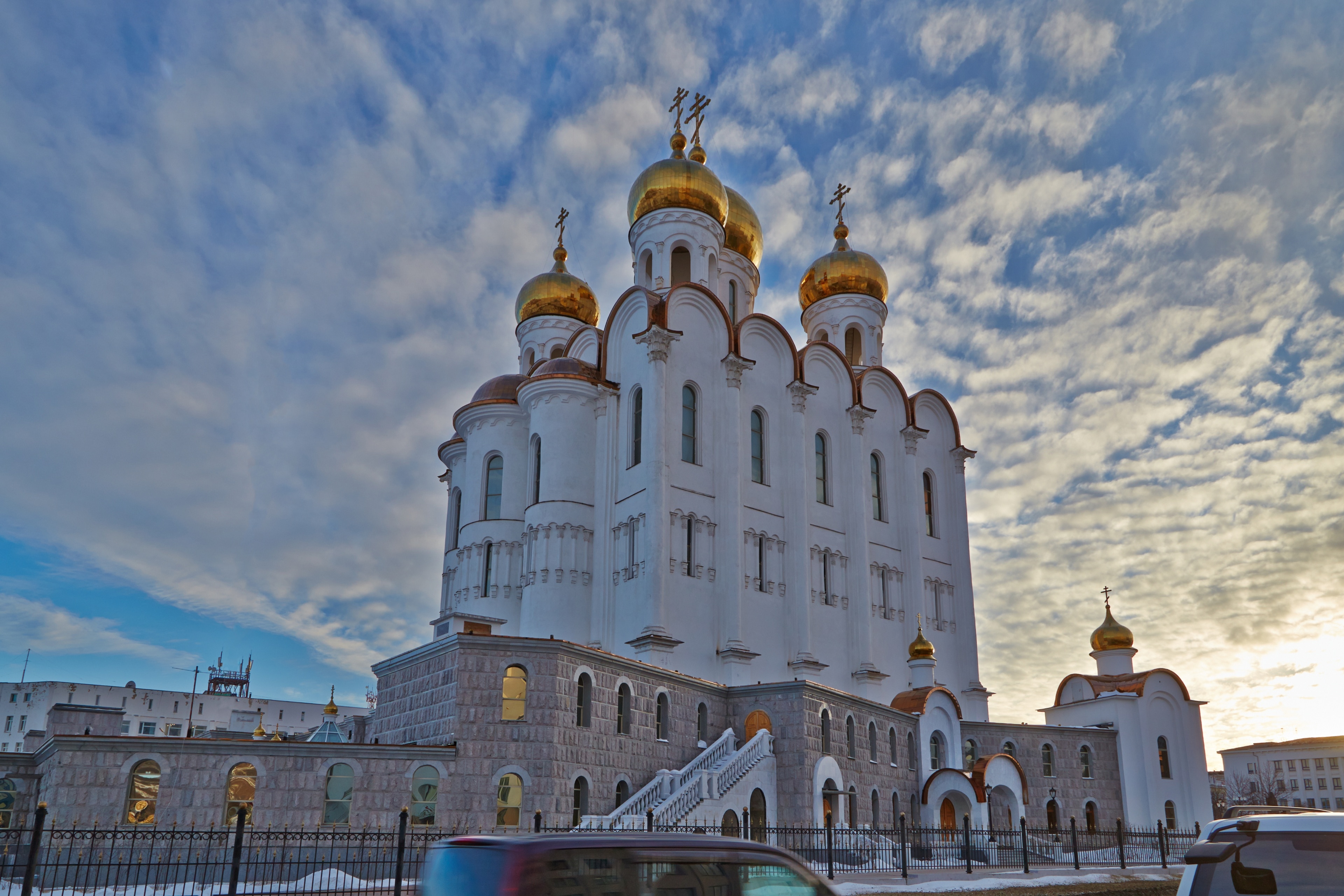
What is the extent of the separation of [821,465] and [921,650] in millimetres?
6869

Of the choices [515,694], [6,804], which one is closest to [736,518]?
[515,694]

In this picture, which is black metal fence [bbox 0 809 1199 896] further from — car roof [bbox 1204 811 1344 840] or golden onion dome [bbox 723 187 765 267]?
golden onion dome [bbox 723 187 765 267]

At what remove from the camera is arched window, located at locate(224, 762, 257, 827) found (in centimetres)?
1606

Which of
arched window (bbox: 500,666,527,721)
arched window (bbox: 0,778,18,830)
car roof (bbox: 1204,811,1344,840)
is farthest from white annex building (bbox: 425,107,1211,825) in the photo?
car roof (bbox: 1204,811,1344,840)

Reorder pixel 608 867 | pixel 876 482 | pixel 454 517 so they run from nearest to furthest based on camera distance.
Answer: pixel 608 867 < pixel 454 517 < pixel 876 482

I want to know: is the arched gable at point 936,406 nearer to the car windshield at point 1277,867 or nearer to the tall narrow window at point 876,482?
the tall narrow window at point 876,482

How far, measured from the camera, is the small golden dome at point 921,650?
33281 millimetres

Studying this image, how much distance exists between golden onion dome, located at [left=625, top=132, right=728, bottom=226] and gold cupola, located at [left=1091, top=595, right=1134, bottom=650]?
2227 cm

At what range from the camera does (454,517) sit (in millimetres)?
35906

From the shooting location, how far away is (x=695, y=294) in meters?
31.2

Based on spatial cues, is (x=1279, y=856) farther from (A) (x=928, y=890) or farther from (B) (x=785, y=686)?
(B) (x=785, y=686)

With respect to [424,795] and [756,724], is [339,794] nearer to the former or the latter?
[424,795]

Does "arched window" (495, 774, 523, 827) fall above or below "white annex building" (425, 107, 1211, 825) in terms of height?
below

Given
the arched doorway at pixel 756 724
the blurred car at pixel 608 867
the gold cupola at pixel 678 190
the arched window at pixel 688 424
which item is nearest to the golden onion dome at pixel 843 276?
the gold cupola at pixel 678 190
